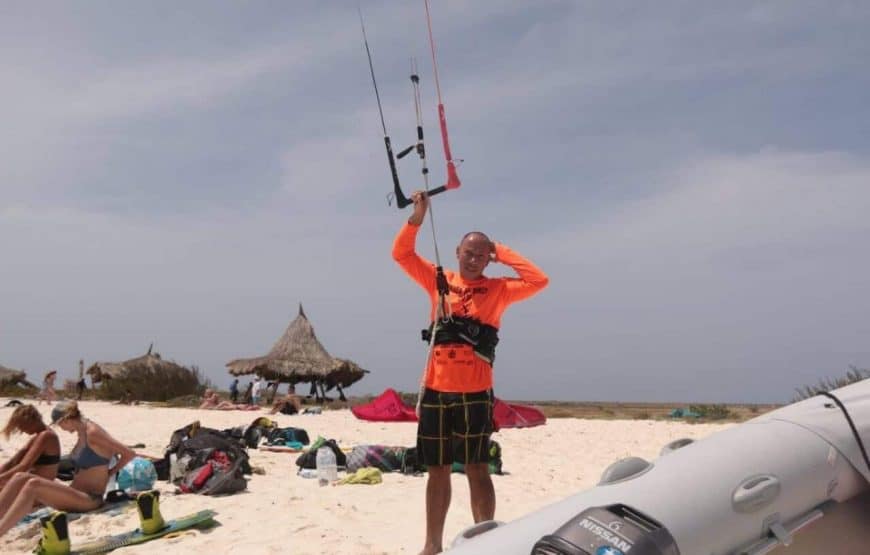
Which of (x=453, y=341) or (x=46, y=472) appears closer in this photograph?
(x=453, y=341)

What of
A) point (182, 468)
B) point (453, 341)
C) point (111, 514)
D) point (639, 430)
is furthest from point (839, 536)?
point (639, 430)

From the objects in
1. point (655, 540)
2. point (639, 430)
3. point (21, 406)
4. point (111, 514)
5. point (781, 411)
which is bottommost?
point (639, 430)

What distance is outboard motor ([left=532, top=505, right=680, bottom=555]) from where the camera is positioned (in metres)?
1.88

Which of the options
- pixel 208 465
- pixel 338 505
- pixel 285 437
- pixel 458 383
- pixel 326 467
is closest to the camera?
pixel 458 383

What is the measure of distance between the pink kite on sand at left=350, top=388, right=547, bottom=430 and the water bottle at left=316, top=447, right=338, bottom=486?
563 centimetres

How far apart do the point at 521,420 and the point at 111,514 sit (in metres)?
7.82

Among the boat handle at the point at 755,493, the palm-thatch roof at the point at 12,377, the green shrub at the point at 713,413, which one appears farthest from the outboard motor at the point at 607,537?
the palm-thatch roof at the point at 12,377

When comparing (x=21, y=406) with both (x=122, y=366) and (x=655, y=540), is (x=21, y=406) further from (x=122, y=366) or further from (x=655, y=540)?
(x=122, y=366)

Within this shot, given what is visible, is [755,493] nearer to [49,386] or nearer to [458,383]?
[458,383]

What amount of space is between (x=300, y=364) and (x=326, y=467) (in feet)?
63.3

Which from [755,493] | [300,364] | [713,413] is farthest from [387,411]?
[300,364]

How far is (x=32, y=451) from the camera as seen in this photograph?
5.49 m

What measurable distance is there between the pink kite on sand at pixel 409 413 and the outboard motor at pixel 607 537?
32.4 feet

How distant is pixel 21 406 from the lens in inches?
224
